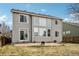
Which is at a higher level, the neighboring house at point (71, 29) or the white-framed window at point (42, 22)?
the white-framed window at point (42, 22)

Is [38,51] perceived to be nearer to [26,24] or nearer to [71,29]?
[26,24]

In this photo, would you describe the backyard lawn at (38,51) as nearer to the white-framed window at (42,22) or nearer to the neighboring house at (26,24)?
the neighboring house at (26,24)

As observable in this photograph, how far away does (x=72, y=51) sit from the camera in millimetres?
74875

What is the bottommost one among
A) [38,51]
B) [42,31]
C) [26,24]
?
[38,51]

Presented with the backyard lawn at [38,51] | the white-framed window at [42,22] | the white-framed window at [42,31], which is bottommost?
the backyard lawn at [38,51]

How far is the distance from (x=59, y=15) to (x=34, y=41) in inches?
20.4

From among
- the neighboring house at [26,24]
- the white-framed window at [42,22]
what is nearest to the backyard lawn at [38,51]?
the neighboring house at [26,24]

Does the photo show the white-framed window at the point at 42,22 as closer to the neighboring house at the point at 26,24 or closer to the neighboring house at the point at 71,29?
the neighboring house at the point at 26,24

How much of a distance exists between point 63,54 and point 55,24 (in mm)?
451

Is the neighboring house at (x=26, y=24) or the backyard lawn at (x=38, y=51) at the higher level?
the neighboring house at (x=26, y=24)

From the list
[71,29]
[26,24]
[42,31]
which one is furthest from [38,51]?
[71,29]

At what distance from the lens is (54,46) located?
246 ft

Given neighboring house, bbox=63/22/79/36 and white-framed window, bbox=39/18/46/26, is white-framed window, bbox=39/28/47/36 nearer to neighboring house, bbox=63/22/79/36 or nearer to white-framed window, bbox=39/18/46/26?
white-framed window, bbox=39/18/46/26

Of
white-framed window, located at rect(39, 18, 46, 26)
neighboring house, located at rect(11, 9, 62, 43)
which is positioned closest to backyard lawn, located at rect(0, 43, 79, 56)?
neighboring house, located at rect(11, 9, 62, 43)
